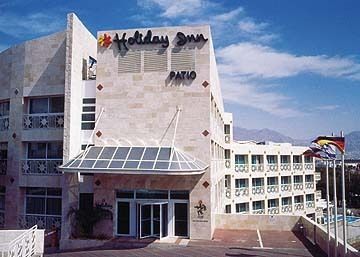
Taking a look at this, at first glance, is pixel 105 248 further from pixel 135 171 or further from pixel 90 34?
pixel 90 34

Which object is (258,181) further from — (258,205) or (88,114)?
(88,114)

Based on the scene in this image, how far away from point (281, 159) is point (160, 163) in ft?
99.9

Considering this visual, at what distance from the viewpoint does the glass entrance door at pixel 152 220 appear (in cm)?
1870

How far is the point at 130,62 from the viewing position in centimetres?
2022

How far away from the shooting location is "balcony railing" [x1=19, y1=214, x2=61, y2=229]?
21.1 metres

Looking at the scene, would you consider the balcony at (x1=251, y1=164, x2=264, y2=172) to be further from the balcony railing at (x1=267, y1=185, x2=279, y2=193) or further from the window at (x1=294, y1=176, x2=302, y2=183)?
the window at (x1=294, y1=176, x2=302, y2=183)

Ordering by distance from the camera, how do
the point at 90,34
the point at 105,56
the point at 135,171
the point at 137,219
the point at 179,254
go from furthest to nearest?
the point at 90,34, the point at 105,56, the point at 137,219, the point at 135,171, the point at 179,254

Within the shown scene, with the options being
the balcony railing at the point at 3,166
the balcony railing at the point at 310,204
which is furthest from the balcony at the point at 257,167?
the balcony railing at the point at 3,166

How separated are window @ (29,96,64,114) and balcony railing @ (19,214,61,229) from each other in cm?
620

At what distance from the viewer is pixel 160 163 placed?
682 inches

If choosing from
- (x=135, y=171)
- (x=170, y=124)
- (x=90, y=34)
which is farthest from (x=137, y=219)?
(x=90, y=34)

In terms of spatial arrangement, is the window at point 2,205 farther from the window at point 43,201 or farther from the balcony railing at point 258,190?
the balcony railing at point 258,190

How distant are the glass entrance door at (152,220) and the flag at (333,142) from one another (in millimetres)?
8555

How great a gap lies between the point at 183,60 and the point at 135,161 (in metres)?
6.05
